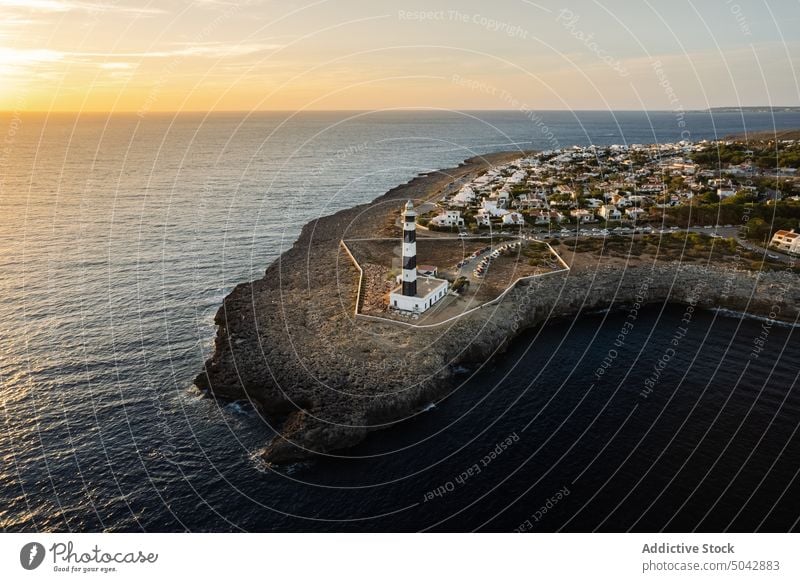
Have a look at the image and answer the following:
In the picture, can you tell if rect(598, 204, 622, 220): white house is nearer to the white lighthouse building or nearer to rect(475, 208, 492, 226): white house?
rect(475, 208, 492, 226): white house

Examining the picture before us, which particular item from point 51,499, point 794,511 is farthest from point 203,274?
point 794,511

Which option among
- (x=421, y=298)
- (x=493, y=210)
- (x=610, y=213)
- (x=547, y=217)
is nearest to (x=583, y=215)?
(x=610, y=213)

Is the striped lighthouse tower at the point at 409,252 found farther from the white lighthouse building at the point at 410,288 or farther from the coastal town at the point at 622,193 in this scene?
the coastal town at the point at 622,193

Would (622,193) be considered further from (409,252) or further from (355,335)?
(355,335)

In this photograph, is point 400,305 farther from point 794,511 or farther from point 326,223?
point 326,223

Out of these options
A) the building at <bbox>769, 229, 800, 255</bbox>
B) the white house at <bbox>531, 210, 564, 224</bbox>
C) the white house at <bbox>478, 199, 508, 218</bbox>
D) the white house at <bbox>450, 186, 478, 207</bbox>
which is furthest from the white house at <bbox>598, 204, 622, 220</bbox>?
the white house at <bbox>450, 186, 478, 207</bbox>
